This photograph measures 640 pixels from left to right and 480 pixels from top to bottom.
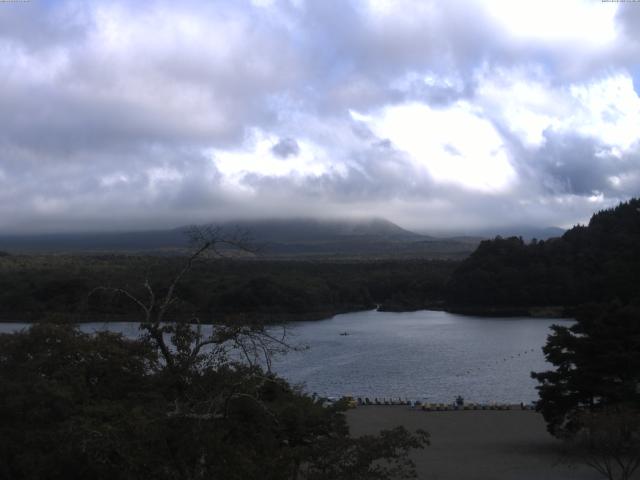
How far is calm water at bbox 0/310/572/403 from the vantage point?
35531mm

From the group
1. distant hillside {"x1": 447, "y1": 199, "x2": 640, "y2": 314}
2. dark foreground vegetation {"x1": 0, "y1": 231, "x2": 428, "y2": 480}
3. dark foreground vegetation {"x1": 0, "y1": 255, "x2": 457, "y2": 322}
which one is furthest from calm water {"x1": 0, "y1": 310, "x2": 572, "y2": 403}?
dark foreground vegetation {"x1": 0, "y1": 231, "x2": 428, "y2": 480}

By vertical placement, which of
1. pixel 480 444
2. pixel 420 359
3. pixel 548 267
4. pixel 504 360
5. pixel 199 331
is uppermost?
pixel 199 331

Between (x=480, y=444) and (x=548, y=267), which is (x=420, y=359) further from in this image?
(x=548, y=267)

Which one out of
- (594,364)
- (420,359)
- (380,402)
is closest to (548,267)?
(420,359)

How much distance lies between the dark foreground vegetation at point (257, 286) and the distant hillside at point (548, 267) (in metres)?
8.42

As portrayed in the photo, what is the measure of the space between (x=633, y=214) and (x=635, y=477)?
68.7m

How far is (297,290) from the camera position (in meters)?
72.8

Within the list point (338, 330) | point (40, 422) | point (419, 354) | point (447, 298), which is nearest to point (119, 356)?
point (40, 422)

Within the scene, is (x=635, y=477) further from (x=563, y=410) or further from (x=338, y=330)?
(x=338, y=330)

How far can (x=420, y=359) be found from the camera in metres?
45.9

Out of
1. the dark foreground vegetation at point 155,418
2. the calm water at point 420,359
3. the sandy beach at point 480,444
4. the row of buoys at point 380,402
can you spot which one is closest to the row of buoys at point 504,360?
the calm water at point 420,359

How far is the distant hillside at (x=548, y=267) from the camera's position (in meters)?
73.2

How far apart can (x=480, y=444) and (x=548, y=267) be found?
58.7 metres

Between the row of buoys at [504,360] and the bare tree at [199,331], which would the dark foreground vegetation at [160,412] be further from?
the row of buoys at [504,360]
